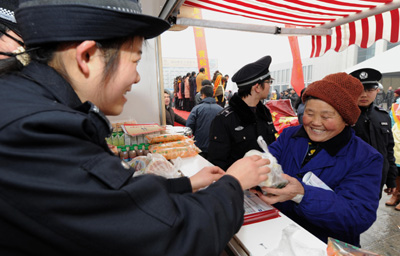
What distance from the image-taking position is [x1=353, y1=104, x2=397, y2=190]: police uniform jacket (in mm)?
2828

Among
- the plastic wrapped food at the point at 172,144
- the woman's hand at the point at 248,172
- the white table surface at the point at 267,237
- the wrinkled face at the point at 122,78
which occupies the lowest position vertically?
the white table surface at the point at 267,237

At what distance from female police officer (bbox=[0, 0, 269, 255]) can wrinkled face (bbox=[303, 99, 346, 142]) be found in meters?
1.13

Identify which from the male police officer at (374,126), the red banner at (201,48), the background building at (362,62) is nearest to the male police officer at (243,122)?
the male police officer at (374,126)

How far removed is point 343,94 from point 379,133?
2118 mm

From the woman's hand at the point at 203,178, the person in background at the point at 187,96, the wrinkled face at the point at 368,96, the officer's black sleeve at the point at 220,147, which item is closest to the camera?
the woman's hand at the point at 203,178

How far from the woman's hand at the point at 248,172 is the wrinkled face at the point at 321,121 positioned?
0.85m

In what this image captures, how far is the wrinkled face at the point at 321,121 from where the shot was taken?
4.92 ft

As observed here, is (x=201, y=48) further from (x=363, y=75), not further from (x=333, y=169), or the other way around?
(x=333, y=169)

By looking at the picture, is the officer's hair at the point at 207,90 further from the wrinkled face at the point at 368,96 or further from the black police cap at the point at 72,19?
the black police cap at the point at 72,19

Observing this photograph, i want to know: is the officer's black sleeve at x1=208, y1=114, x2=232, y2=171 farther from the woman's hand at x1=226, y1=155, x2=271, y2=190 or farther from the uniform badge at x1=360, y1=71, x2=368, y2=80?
the uniform badge at x1=360, y1=71, x2=368, y2=80

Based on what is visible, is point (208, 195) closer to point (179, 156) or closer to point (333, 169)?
point (333, 169)

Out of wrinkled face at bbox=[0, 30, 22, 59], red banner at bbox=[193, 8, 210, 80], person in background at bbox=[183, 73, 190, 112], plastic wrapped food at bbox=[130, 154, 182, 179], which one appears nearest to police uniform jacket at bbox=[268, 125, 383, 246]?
plastic wrapped food at bbox=[130, 154, 182, 179]

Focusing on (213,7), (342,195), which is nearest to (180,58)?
(213,7)

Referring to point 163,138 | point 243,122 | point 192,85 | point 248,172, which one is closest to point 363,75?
point 243,122
